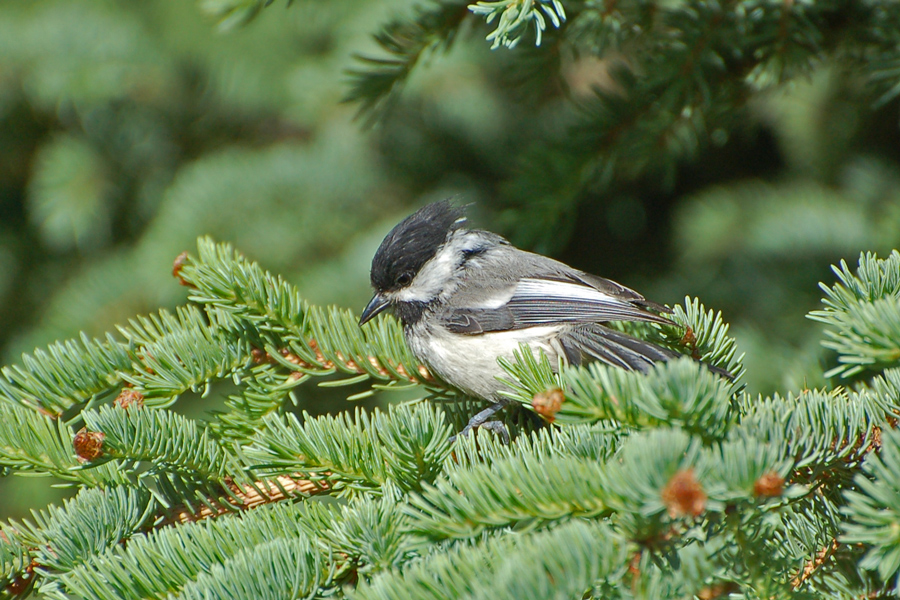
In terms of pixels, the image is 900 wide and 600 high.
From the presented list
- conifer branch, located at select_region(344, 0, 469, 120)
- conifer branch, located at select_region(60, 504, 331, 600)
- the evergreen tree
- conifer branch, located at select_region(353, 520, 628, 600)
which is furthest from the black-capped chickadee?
conifer branch, located at select_region(353, 520, 628, 600)

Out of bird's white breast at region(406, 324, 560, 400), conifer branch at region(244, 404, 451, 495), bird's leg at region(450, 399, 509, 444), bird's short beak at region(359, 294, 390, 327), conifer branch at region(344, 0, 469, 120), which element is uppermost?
conifer branch at region(344, 0, 469, 120)

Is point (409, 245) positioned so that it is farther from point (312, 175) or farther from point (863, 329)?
point (863, 329)

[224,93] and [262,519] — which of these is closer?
[262,519]

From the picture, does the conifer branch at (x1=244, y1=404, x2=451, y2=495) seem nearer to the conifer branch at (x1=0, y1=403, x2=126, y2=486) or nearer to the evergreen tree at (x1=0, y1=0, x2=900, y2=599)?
the evergreen tree at (x1=0, y1=0, x2=900, y2=599)

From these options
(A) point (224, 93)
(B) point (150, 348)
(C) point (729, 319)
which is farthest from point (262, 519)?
(A) point (224, 93)

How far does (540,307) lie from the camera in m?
2.20

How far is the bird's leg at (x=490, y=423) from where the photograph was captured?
1.69 metres

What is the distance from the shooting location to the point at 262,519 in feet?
4.00

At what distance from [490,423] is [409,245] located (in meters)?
→ 0.81

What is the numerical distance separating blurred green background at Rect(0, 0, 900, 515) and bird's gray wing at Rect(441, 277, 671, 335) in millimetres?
701

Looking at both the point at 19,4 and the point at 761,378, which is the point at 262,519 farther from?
the point at 19,4

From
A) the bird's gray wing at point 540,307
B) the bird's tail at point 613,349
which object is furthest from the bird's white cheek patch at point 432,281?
the bird's tail at point 613,349

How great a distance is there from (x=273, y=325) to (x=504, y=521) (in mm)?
938

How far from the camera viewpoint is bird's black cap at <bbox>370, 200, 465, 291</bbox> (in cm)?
230
